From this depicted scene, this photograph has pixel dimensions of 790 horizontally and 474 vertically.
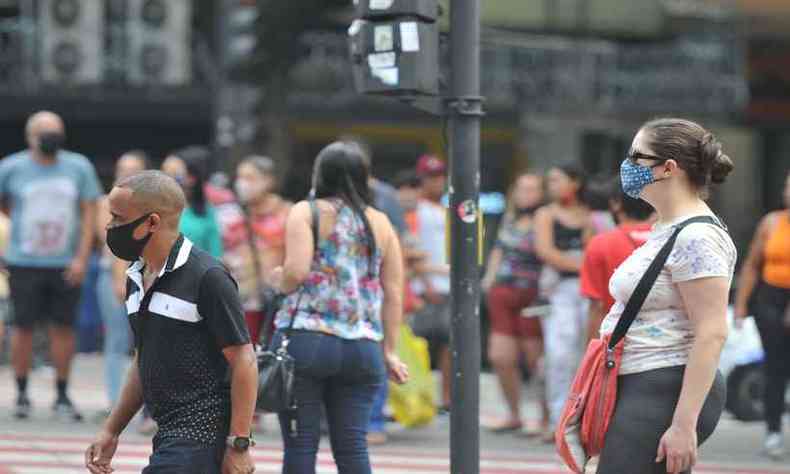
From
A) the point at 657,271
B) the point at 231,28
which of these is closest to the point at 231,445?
the point at 657,271

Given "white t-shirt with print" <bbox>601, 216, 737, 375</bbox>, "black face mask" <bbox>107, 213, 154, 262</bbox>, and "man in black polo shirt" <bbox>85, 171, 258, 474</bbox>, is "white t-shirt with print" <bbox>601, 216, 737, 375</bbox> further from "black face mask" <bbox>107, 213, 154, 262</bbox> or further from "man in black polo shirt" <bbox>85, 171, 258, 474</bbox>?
"black face mask" <bbox>107, 213, 154, 262</bbox>

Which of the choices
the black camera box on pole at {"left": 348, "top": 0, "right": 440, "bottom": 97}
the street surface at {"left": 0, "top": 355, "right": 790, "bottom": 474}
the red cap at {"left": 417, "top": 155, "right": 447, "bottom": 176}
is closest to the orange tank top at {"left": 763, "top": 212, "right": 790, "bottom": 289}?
the street surface at {"left": 0, "top": 355, "right": 790, "bottom": 474}

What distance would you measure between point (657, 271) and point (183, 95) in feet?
64.1

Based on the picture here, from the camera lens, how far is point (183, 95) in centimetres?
2353

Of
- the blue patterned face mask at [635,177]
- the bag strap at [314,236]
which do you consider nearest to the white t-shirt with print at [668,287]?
the blue patterned face mask at [635,177]

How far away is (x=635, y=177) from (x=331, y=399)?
7.09 ft

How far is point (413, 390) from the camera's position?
10141mm

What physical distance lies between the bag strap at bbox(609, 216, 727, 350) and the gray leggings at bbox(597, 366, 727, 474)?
0.53 ft

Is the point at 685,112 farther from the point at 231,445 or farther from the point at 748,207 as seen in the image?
the point at 231,445

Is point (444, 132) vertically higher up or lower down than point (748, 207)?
higher up

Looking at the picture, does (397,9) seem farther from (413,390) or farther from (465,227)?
(413,390)

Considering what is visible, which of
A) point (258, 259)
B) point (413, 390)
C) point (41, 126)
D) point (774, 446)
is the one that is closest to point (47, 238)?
point (41, 126)

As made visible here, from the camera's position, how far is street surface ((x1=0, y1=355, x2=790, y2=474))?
348 inches

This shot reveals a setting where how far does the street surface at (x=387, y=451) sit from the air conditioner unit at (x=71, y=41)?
1232 centimetres
